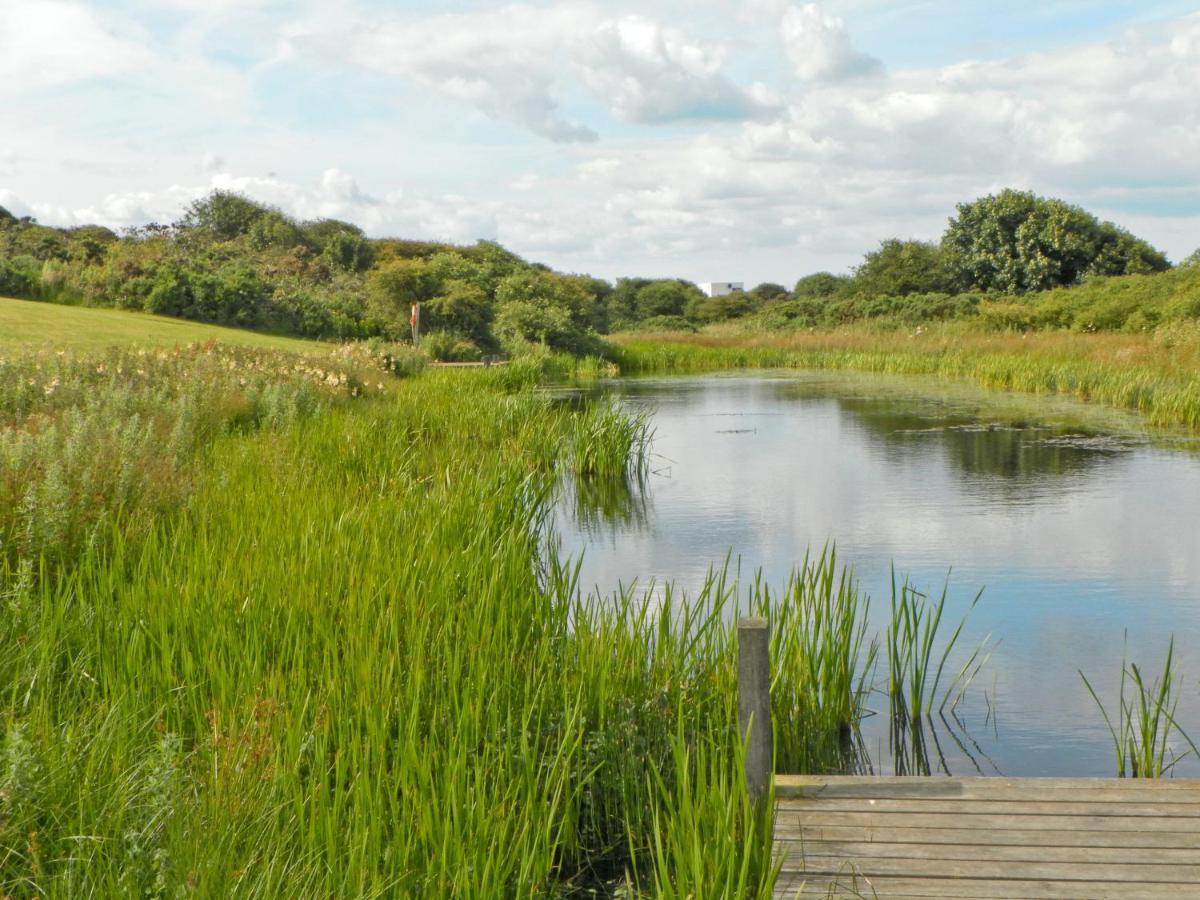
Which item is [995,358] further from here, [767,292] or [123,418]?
[767,292]

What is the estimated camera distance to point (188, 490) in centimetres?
557

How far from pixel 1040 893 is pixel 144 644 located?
2639mm

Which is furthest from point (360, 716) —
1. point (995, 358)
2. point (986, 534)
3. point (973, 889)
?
point (995, 358)

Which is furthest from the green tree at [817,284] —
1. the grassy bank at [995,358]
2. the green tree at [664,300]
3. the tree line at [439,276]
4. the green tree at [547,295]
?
the green tree at [547,295]

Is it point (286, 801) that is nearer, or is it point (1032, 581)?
point (286, 801)

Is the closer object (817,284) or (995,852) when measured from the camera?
(995,852)

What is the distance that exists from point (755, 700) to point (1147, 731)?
1.49 meters

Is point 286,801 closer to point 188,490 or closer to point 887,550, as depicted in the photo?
point 188,490

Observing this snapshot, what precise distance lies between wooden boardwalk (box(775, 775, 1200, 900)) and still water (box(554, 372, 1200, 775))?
91cm

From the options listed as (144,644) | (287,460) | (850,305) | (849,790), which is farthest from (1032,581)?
(850,305)

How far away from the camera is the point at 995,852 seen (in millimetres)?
2889

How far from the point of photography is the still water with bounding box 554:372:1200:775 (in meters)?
4.81

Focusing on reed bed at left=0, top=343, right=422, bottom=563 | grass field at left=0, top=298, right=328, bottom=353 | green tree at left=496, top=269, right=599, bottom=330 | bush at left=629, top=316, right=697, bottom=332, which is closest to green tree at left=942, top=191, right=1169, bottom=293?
bush at left=629, top=316, right=697, bottom=332

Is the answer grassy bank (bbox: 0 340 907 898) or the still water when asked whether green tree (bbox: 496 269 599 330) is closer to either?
the still water
